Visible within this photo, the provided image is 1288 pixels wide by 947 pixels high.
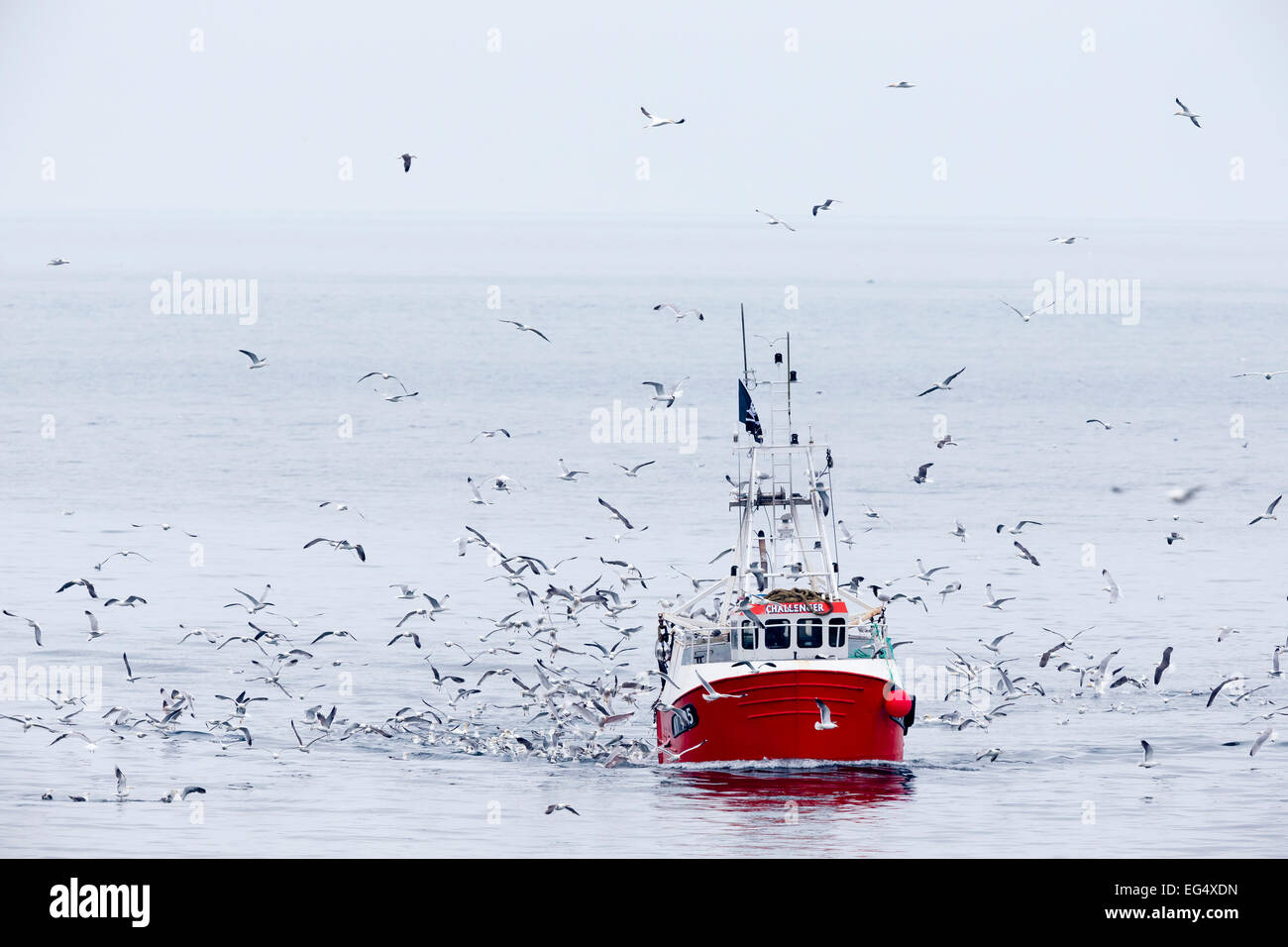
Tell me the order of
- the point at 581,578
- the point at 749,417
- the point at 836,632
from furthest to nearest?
the point at 581,578 → the point at 749,417 → the point at 836,632

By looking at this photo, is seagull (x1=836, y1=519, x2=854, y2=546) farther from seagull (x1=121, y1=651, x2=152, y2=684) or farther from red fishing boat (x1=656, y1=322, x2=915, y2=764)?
seagull (x1=121, y1=651, x2=152, y2=684)

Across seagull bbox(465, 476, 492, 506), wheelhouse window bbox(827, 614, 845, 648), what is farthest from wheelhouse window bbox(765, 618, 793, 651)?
seagull bbox(465, 476, 492, 506)

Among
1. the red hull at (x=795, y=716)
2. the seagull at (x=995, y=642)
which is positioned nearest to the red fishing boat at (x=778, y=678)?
the red hull at (x=795, y=716)

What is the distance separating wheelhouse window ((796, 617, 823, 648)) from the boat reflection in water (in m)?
2.06

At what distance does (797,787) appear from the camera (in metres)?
32.0

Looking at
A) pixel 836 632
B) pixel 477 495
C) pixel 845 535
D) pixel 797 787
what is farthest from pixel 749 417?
pixel 845 535

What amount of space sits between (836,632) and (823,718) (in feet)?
6.02

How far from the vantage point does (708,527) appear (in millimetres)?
58344

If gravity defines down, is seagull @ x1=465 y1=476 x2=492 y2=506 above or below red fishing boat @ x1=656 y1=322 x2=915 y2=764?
above

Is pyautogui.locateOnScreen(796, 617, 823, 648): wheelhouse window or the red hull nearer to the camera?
the red hull

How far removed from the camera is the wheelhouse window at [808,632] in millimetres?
32812

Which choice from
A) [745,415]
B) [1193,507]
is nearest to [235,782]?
[745,415]

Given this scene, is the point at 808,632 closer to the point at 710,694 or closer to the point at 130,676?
the point at 710,694

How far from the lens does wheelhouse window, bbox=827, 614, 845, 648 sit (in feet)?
108
